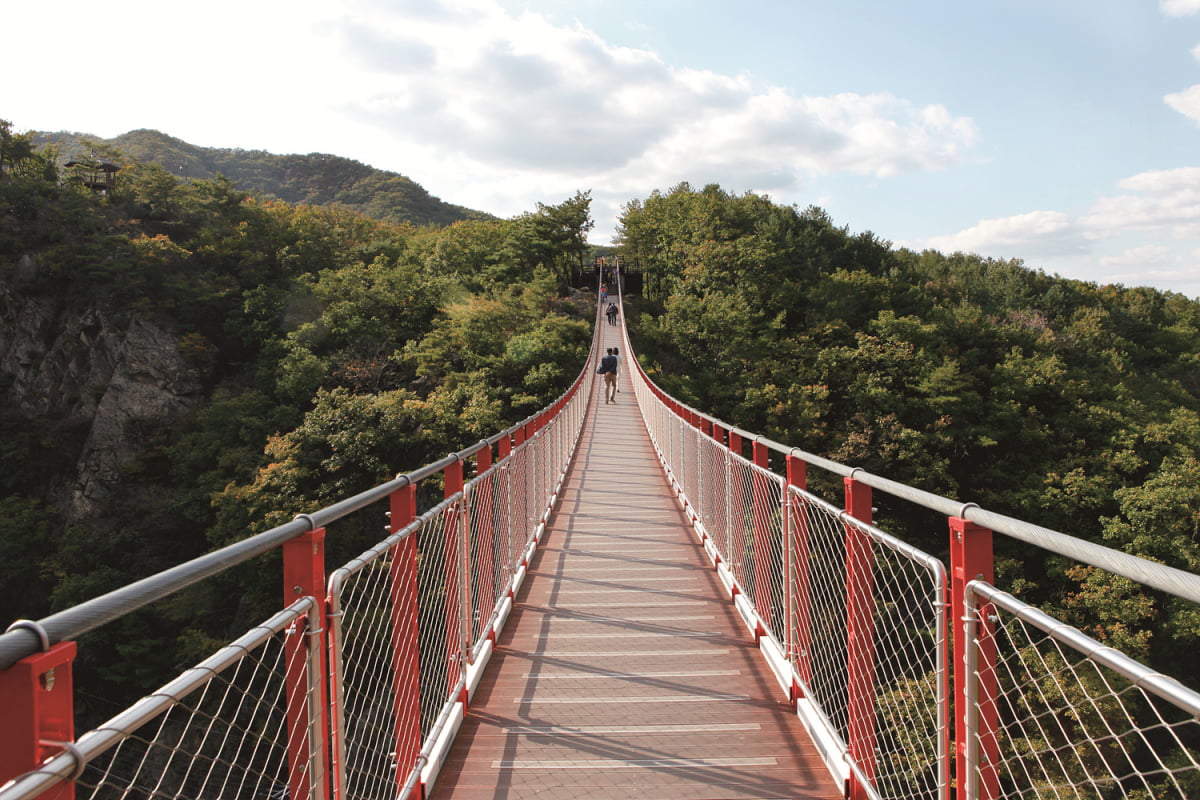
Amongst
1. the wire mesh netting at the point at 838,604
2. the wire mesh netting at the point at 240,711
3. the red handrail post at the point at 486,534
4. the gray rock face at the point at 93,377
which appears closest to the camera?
the wire mesh netting at the point at 240,711

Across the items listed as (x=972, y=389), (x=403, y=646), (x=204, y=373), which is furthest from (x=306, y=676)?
(x=204, y=373)

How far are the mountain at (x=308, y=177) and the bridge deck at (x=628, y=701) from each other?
9007 centimetres

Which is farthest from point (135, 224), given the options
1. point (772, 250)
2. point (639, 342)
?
point (772, 250)

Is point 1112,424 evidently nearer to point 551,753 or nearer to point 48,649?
point 551,753

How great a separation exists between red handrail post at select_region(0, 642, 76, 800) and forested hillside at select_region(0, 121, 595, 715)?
17.8 m

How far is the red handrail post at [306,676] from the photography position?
170 centimetres

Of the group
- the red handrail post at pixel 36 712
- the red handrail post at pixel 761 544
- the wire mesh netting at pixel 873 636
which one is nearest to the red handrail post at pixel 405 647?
the red handrail post at pixel 36 712

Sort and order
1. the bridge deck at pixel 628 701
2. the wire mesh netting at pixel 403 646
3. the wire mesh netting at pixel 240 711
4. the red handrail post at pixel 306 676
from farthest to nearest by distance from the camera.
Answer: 1. the bridge deck at pixel 628 701
2. the wire mesh netting at pixel 403 646
3. the red handrail post at pixel 306 676
4. the wire mesh netting at pixel 240 711

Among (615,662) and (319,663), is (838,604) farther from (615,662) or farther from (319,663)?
(319,663)

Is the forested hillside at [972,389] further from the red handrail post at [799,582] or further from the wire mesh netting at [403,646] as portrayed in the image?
the wire mesh netting at [403,646]

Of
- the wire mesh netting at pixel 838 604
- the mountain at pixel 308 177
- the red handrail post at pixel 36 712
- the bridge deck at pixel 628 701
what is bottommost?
the bridge deck at pixel 628 701

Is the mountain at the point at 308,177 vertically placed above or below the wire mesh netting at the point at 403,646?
above

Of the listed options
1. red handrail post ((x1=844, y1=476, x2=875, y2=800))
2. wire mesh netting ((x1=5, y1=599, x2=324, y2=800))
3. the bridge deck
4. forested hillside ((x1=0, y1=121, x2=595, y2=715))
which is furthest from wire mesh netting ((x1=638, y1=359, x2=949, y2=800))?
forested hillside ((x1=0, y1=121, x2=595, y2=715))

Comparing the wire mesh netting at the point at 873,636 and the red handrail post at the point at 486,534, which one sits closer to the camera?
the wire mesh netting at the point at 873,636
